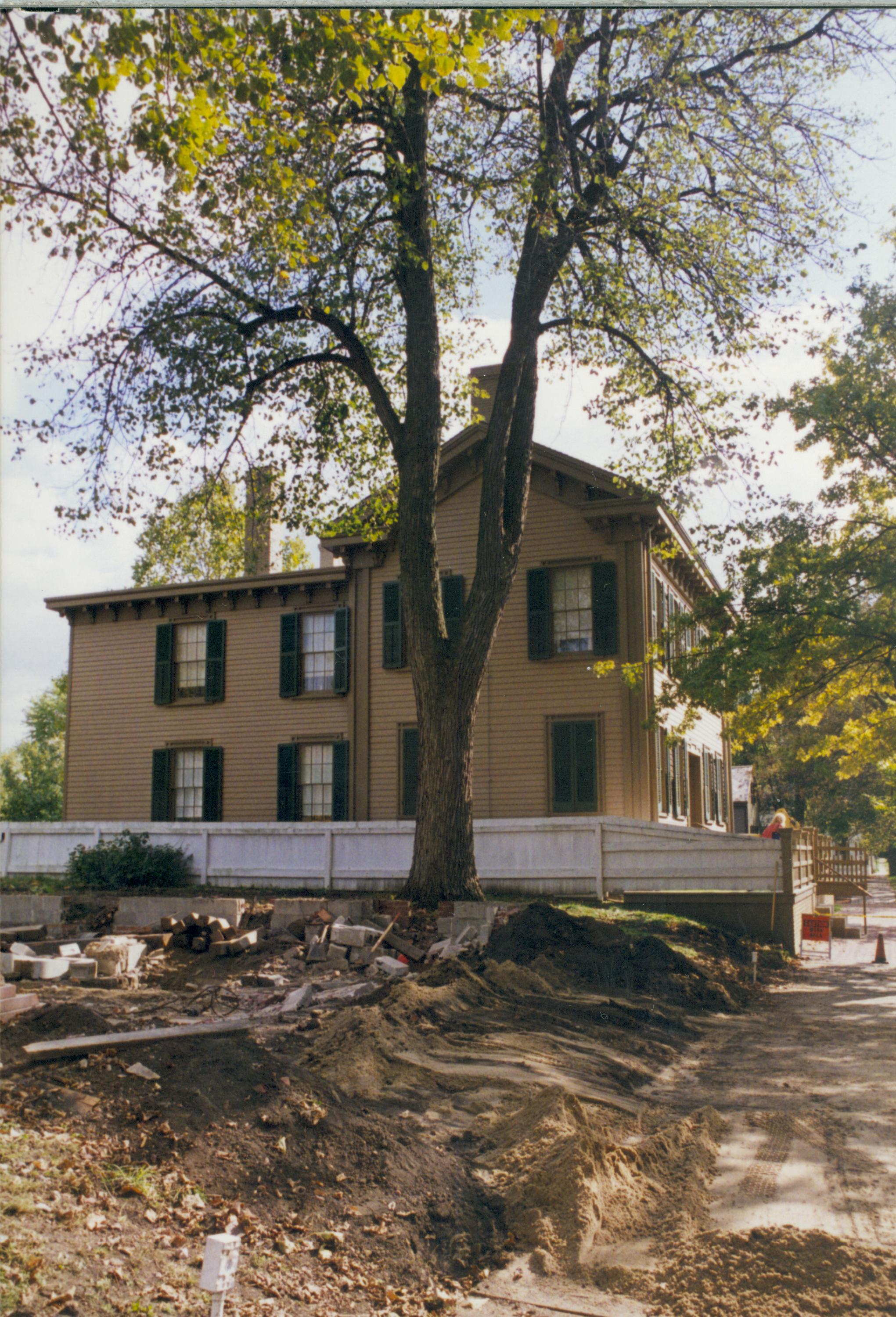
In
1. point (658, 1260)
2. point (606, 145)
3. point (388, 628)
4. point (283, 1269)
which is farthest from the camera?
point (388, 628)

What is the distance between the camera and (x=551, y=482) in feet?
66.5

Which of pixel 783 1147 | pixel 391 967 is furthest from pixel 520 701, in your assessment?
pixel 783 1147

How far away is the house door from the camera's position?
23.9m

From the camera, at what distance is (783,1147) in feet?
18.9

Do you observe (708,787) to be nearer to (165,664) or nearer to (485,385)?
(485,385)

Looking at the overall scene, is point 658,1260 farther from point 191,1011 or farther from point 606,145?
point 606,145

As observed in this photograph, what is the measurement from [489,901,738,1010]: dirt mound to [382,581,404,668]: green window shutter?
9.49 metres

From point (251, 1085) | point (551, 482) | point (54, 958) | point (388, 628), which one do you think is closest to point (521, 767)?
point (388, 628)

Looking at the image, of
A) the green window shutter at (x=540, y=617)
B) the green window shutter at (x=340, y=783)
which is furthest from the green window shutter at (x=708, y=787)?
the green window shutter at (x=340, y=783)

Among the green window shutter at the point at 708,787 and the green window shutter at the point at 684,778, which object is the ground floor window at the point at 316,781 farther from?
the green window shutter at the point at 708,787

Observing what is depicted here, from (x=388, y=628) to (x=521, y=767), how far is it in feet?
13.2

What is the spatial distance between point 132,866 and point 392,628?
6.81 m

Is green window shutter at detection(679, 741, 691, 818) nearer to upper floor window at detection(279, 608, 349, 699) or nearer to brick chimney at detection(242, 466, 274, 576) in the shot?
upper floor window at detection(279, 608, 349, 699)

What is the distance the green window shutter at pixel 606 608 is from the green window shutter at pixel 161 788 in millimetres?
10082
